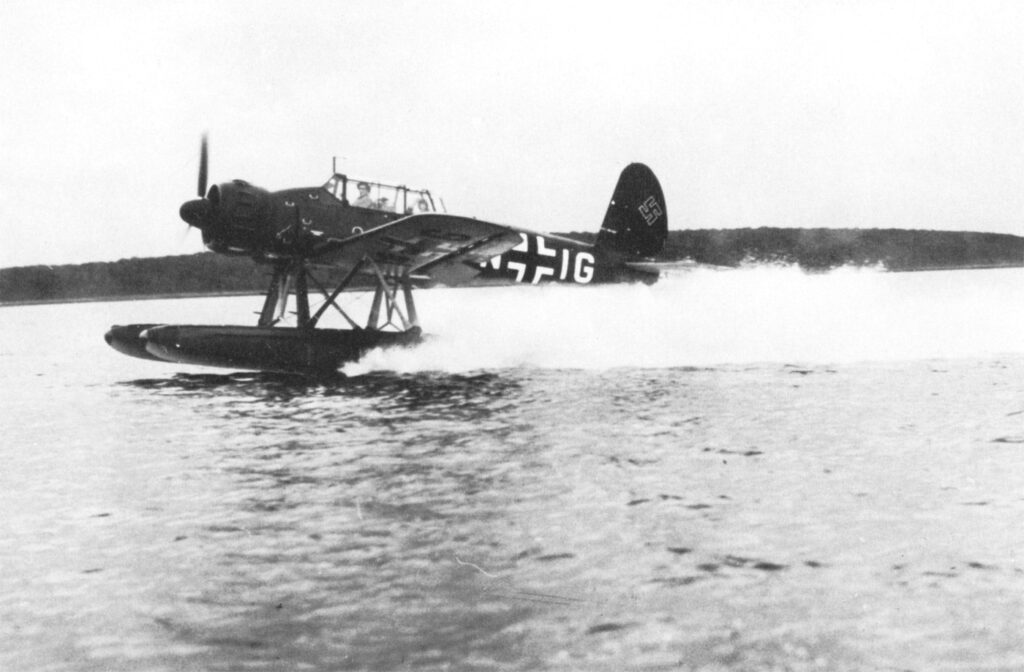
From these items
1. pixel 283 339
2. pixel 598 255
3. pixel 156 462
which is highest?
pixel 598 255

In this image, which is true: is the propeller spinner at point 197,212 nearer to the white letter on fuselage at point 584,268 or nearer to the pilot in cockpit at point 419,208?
the pilot in cockpit at point 419,208

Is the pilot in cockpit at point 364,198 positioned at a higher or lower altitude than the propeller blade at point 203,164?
lower

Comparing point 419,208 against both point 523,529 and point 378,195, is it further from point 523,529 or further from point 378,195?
point 523,529

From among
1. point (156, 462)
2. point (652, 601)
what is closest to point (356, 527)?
point (652, 601)

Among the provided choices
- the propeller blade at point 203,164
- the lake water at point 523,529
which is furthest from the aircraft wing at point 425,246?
the lake water at point 523,529

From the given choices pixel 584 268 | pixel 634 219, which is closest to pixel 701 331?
pixel 634 219

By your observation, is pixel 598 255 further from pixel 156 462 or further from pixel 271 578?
pixel 271 578
